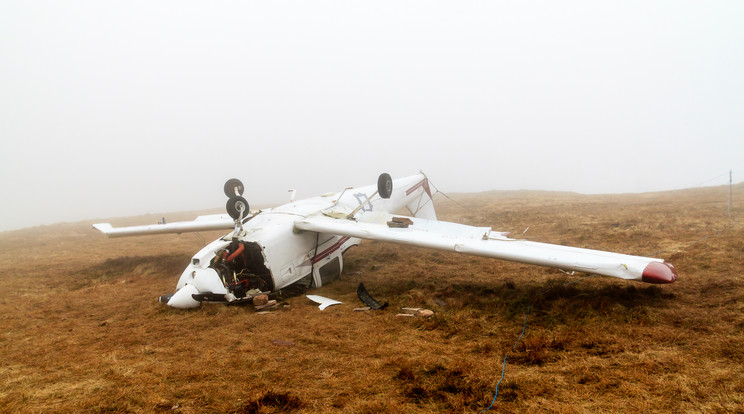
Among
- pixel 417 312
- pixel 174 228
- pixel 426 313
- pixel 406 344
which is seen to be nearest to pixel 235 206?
pixel 174 228

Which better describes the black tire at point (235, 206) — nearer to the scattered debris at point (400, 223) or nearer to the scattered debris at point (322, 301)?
the scattered debris at point (322, 301)

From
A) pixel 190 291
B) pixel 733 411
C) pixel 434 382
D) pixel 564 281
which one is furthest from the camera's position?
pixel 564 281

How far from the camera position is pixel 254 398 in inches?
186

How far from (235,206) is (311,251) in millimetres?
2327

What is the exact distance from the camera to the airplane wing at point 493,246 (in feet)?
22.3

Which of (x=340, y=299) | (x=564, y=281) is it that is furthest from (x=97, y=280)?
(x=564, y=281)

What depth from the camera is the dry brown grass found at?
15.0 feet

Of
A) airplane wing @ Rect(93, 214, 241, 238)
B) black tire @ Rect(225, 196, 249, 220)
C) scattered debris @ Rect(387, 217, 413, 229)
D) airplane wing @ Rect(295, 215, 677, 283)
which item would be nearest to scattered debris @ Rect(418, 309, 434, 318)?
airplane wing @ Rect(295, 215, 677, 283)

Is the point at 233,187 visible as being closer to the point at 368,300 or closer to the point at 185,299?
the point at 185,299

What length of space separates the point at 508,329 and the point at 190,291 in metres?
6.66

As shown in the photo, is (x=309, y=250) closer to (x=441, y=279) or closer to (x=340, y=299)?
(x=340, y=299)

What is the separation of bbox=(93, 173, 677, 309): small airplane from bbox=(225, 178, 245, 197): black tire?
0.09 feet

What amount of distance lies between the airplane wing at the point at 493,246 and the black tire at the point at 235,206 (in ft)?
4.53

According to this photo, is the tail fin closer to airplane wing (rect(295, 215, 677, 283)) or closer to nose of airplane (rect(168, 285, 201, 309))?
airplane wing (rect(295, 215, 677, 283))
